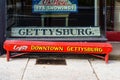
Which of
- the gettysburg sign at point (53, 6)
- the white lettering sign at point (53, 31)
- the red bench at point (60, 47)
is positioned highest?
the gettysburg sign at point (53, 6)

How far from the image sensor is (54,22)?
9.12 m

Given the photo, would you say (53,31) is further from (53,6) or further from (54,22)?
(53,6)

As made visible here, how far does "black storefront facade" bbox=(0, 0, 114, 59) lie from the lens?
28.6ft

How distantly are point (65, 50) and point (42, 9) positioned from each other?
5.27ft

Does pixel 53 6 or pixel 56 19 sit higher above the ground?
pixel 53 6

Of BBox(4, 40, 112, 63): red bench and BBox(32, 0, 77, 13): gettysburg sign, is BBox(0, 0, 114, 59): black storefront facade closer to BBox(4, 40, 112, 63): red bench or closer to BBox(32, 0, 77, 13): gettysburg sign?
BBox(32, 0, 77, 13): gettysburg sign

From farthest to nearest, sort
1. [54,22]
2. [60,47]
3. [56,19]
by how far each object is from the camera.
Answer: [56,19] < [54,22] < [60,47]

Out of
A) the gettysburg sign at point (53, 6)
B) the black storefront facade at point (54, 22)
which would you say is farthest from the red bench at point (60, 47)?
the gettysburg sign at point (53, 6)

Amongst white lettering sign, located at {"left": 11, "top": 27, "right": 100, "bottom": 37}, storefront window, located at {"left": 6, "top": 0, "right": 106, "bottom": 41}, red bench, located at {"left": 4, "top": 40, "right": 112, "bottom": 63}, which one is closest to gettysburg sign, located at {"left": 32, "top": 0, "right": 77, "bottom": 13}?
storefront window, located at {"left": 6, "top": 0, "right": 106, "bottom": 41}

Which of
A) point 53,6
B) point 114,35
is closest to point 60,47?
point 53,6

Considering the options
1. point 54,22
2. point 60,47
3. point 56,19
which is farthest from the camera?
point 56,19

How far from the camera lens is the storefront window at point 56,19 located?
28.9 ft

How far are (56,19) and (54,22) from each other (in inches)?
6.4

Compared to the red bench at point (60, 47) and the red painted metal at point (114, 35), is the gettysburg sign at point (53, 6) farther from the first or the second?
the red painted metal at point (114, 35)
